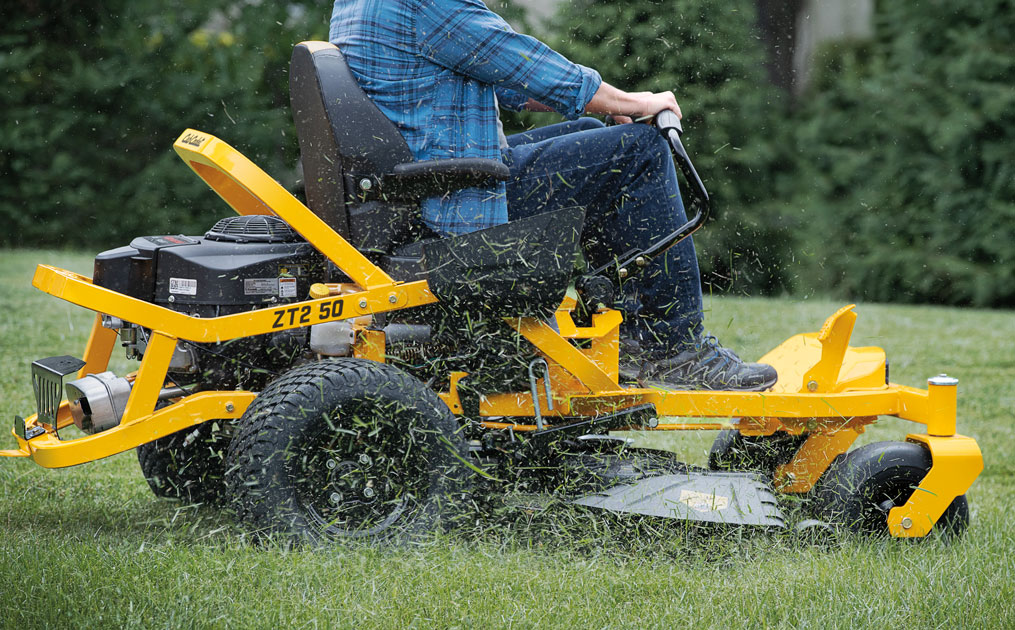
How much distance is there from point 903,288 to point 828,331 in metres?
10.6

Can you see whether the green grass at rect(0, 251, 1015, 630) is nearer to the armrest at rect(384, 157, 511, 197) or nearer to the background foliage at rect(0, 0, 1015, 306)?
the armrest at rect(384, 157, 511, 197)

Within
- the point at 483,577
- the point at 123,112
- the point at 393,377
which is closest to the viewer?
the point at 483,577

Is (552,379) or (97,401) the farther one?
(552,379)

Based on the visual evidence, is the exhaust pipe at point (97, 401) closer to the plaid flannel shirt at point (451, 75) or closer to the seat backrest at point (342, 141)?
the seat backrest at point (342, 141)

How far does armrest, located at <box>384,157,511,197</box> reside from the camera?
3014 mm

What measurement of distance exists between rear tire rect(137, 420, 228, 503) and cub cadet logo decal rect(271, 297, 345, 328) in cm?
63

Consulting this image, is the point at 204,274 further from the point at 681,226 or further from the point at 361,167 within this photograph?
the point at 681,226

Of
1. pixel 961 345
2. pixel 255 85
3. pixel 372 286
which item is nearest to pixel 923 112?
pixel 961 345

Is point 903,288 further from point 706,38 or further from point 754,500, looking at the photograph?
A: point 754,500

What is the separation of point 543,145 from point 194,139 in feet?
3.44

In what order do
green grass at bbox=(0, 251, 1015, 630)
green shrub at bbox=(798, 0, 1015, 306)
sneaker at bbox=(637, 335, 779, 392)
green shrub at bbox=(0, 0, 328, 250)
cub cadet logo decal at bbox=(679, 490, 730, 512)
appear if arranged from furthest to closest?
1. green shrub at bbox=(0, 0, 328, 250)
2. green shrub at bbox=(798, 0, 1015, 306)
3. sneaker at bbox=(637, 335, 779, 392)
4. cub cadet logo decal at bbox=(679, 490, 730, 512)
5. green grass at bbox=(0, 251, 1015, 630)

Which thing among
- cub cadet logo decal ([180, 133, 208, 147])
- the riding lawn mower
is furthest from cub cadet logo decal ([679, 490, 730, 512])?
cub cadet logo decal ([180, 133, 208, 147])

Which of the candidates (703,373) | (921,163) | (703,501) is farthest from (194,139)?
(921,163)

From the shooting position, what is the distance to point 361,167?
3.06 meters
